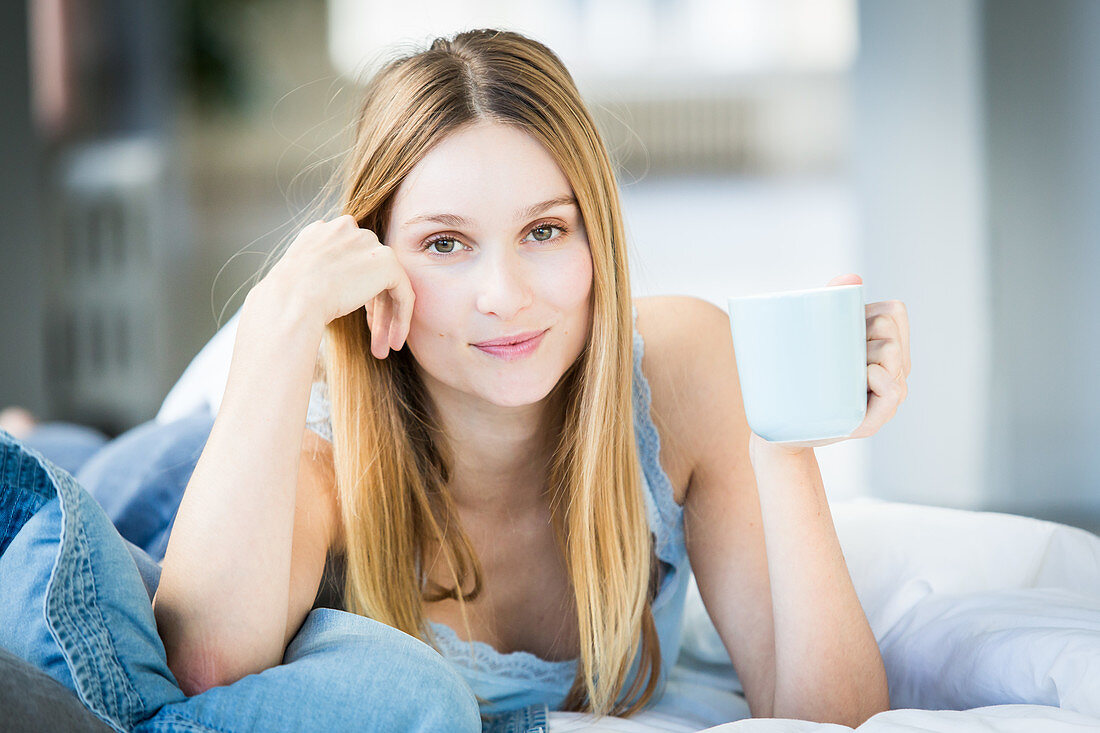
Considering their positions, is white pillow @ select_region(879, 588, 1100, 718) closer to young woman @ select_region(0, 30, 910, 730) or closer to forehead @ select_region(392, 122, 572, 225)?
young woman @ select_region(0, 30, 910, 730)

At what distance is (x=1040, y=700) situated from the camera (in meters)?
0.82

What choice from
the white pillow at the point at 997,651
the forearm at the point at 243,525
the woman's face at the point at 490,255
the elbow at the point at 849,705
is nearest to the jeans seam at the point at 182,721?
the forearm at the point at 243,525

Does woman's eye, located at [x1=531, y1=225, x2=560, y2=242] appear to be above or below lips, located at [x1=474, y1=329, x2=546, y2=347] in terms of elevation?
above

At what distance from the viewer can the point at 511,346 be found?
1018mm

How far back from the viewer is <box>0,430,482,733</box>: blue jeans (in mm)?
693

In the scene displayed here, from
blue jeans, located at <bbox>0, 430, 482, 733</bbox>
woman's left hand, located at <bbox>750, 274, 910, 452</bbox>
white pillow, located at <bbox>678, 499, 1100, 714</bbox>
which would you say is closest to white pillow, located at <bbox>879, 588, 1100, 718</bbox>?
white pillow, located at <bbox>678, 499, 1100, 714</bbox>

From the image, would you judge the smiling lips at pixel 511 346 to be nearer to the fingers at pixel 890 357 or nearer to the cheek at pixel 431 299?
the cheek at pixel 431 299

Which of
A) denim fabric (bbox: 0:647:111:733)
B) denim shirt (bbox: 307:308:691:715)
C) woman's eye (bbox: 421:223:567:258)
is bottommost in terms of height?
denim shirt (bbox: 307:308:691:715)

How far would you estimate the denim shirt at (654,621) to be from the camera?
1.14m

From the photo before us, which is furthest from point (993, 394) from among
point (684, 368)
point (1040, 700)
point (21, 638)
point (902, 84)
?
point (21, 638)

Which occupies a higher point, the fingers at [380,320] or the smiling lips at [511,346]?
the fingers at [380,320]

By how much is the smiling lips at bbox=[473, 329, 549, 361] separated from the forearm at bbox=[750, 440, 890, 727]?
257 mm

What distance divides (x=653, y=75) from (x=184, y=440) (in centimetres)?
341

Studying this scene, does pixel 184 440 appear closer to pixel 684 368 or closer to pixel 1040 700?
pixel 684 368
